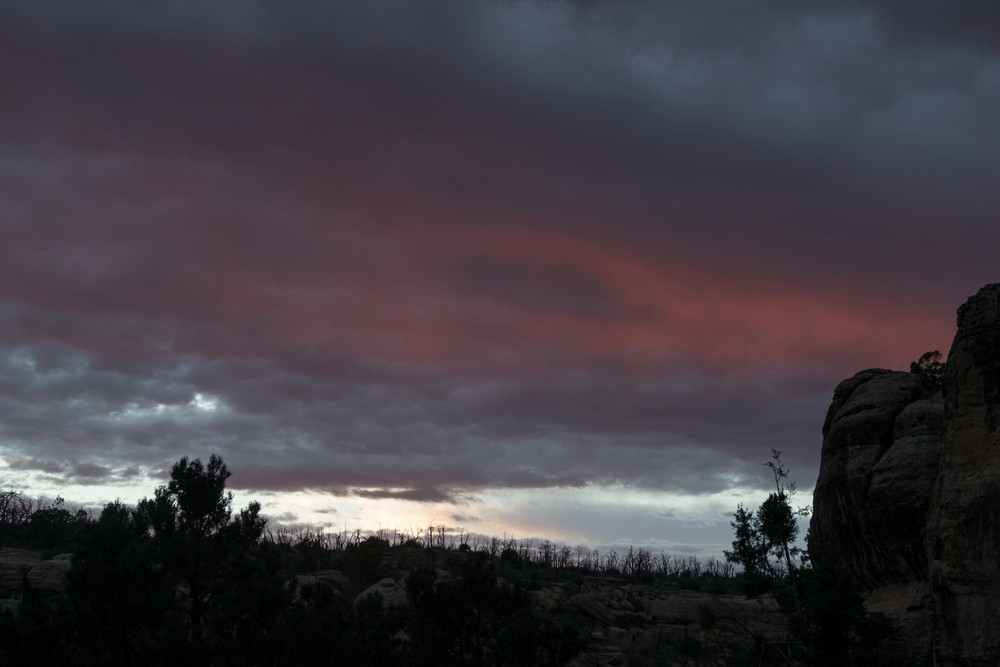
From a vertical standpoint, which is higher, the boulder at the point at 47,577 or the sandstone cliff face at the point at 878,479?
the sandstone cliff face at the point at 878,479

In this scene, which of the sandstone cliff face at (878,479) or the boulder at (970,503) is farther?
the sandstone cliff face at (878,479)

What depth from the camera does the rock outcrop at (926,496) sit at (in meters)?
16.3

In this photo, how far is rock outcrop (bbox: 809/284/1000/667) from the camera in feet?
53.4

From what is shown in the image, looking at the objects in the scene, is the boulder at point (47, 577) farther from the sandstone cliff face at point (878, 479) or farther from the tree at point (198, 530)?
the sandstone cliff face at point (878, 479)

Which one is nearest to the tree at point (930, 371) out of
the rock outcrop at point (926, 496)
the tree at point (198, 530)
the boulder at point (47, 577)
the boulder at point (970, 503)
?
the rock outcrop at point (926, 496)

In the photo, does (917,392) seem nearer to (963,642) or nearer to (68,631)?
(963,642)

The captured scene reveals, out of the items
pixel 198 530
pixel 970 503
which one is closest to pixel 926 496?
pixel 970 503

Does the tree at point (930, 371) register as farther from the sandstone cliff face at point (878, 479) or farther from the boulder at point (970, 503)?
the boulder at point (970, 503)

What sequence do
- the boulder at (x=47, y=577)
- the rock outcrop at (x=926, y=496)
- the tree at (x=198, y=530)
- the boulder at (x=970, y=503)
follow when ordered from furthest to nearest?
the boulder at (x=47, y=577) < the tree at (x=198, y=530) < the rock outcrop at (x=926, y=496) < the boulder at (x=970, y=503)

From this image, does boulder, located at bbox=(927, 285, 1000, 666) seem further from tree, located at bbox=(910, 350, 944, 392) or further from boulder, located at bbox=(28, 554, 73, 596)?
boulder, located at bbox=(28, 554, 73, 596)

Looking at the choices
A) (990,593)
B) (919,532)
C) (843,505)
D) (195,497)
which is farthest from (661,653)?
(990,593)

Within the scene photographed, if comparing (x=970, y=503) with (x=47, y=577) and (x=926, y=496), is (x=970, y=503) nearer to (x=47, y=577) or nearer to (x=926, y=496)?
(x=926, y=496)

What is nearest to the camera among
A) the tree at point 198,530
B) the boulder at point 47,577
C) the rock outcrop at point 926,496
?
the rock outcrop at point 926,496

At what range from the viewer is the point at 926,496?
27.1 metres
